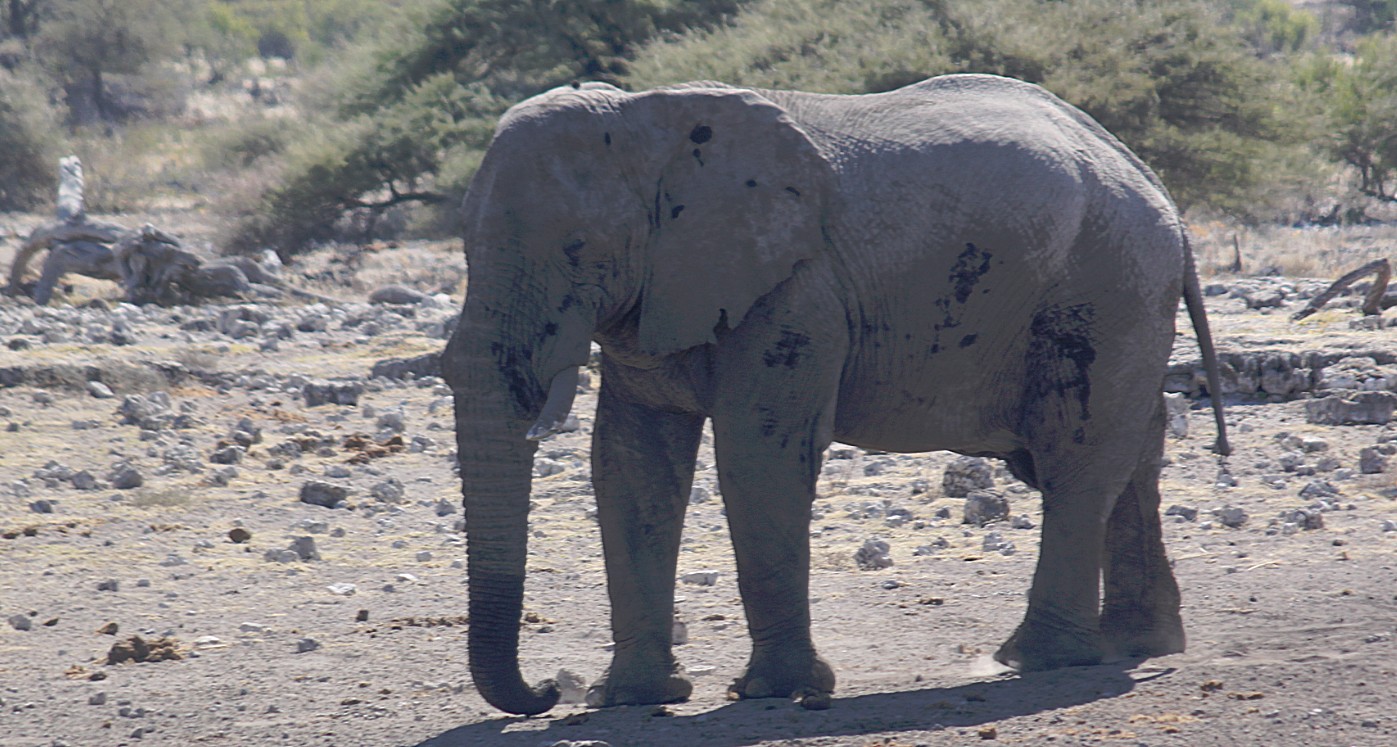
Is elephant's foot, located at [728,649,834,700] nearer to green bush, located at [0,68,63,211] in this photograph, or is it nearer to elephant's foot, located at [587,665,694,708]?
elephant's foot, located at [587,665,694,708]

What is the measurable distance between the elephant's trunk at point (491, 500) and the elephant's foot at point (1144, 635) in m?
2.45

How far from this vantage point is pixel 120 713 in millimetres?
5723

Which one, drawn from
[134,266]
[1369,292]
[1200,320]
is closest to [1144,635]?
[1200,320]

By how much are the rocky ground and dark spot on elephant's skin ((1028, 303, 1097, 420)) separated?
3.24 ft

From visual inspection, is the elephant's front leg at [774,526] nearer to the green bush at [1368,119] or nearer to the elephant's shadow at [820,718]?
the elephant's shadow at [820,718]

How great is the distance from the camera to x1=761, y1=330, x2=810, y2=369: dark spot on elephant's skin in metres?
5.32

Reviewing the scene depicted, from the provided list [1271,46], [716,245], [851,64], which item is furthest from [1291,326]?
[1271,46]

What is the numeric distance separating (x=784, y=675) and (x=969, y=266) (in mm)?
1496

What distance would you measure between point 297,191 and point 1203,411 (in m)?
16.7

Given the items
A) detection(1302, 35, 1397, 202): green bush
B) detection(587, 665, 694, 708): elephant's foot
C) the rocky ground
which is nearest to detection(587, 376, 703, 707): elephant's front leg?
detection(587, 665, 694, 708): elephant's foot

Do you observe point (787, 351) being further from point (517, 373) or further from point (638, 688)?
point (638, 688)

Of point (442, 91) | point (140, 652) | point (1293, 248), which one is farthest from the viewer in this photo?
point (442, 91)

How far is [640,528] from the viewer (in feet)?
19.0

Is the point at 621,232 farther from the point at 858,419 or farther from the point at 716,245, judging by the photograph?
the point at 858,419
